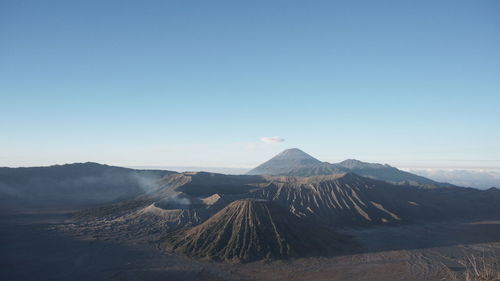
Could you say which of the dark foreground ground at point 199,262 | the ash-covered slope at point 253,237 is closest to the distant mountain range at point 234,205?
the ash-covered slope at point 253,237

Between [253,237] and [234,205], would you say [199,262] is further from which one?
[234,205]

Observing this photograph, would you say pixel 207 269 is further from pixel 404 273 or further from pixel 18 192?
pixel 18 192

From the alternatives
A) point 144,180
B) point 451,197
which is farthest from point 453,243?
point 144,180

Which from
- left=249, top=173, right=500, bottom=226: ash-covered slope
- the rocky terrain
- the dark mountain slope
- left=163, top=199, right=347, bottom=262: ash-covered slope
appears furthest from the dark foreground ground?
the dark mountain slope

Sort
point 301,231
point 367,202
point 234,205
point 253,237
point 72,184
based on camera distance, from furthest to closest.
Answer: point 72,184 → point 367,202 → point 234,205 → point 301,231 → point 253,237

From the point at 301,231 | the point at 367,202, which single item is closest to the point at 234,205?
the point at 301,231

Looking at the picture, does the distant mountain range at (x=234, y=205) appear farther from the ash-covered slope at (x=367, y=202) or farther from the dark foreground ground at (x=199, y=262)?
the dark foreground ground at (x=199, y=262)
